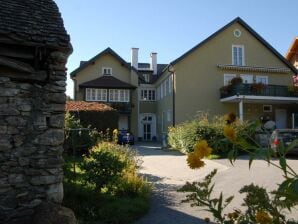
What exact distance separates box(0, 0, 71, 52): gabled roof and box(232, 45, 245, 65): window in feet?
80.0

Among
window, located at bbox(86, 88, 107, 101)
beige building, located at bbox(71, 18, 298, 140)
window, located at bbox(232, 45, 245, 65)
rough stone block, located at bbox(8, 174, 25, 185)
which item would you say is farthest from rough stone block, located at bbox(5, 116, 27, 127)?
window, located at bbox(86, 88, 107, 101)

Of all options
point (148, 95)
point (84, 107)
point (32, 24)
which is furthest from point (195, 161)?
point (148, 95)

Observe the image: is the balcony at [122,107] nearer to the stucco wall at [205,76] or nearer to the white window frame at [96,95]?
the white window frame at [96,95]

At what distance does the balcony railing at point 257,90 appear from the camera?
→ 26.9m

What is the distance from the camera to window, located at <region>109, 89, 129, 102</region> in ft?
114

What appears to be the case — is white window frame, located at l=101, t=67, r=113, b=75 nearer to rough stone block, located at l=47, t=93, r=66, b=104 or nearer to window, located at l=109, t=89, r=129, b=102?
window, located at l=109, t=89, r=129, b=102

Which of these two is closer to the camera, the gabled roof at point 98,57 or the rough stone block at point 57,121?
the rough stone block at point 57,121

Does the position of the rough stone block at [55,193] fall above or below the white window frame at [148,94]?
below

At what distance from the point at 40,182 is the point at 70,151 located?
9834mm

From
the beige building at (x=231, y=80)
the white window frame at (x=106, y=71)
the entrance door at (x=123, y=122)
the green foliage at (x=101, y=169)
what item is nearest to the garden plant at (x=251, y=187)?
the green foliage at (x=101, y=169)

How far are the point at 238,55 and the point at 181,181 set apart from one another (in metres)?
20.9

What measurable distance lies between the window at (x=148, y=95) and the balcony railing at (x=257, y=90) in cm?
1086

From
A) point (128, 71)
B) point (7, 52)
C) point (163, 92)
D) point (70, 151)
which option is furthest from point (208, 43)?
point (7, 52)

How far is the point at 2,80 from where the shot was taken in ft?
20.2
